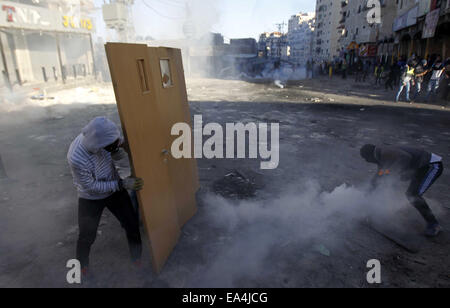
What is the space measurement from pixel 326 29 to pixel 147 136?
282 feet

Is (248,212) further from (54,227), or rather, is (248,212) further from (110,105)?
(110,105)

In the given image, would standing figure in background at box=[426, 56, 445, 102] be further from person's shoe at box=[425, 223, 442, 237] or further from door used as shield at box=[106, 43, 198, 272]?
door used as shield at box=[106, 43, 198, 272]

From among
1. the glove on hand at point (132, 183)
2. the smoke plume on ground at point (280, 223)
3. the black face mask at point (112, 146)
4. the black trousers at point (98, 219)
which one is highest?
the black face mask at point (112, 146)

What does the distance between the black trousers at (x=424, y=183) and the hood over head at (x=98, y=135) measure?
3.12m

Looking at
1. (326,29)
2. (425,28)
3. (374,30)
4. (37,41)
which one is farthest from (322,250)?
Answer: (326,29)

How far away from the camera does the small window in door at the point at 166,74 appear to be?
2.92 m

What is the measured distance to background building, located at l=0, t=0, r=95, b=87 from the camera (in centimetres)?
1459

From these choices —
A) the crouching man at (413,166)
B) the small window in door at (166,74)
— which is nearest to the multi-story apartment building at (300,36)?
the crouching man at (413,166)

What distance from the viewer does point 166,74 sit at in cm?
303

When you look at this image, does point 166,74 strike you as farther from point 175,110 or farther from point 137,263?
point 137,263

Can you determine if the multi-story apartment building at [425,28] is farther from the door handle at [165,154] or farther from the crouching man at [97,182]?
the crouching man at [97,182]
